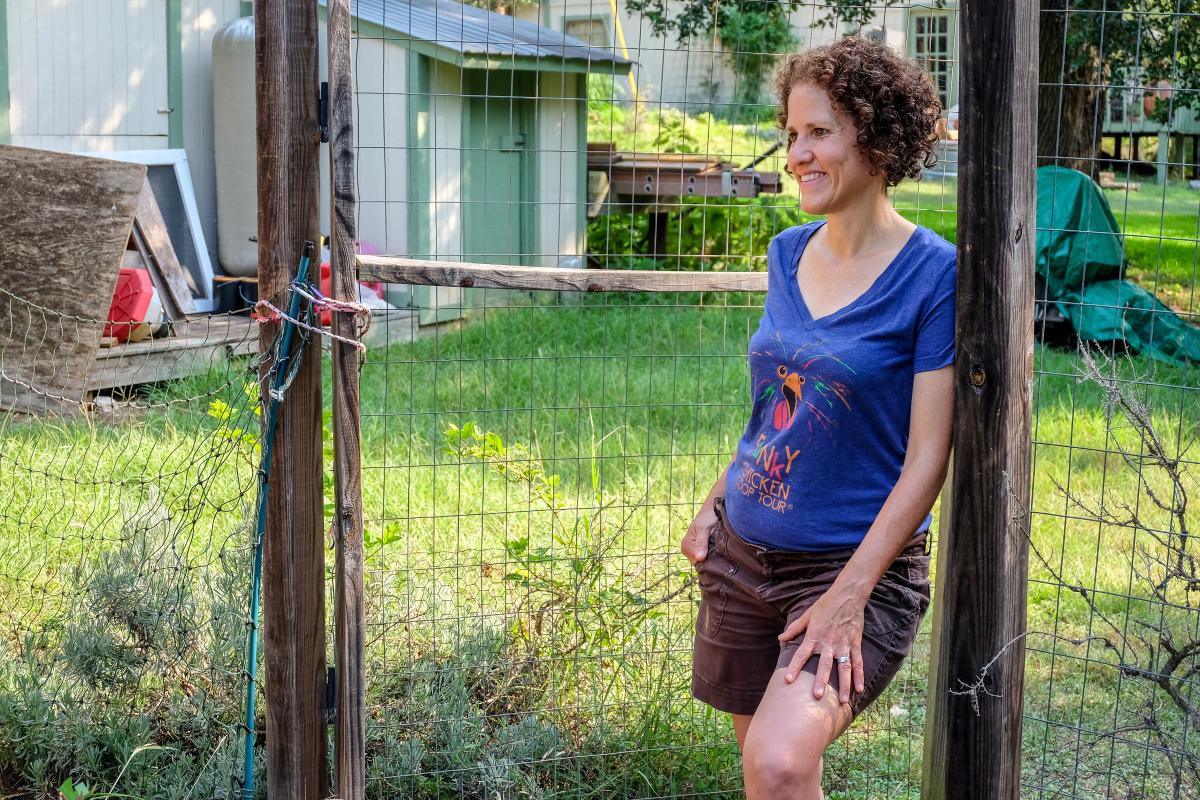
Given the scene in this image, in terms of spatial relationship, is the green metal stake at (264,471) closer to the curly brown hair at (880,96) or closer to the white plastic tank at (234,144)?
the curly brown hair at (880,96)

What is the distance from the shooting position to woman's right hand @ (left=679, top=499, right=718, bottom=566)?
2.75 meters

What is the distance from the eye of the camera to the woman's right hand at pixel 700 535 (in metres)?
2.75

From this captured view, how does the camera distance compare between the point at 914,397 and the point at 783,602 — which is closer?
the point at 914,397

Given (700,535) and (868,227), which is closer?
(868,227)

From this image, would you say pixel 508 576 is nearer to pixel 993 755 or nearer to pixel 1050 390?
pixel 993 755

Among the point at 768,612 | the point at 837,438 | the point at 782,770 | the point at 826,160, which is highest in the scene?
the point at 826,160

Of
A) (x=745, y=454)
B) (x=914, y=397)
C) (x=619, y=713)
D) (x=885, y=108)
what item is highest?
(x=885, y=108)

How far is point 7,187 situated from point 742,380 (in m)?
4.73

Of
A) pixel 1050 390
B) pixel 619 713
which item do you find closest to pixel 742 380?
pixel 1050 390

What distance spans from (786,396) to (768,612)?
1.54 ft

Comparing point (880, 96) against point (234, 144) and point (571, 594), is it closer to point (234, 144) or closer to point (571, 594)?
point (571, 594)

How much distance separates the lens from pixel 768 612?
2553 mm

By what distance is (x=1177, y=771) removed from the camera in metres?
2.56

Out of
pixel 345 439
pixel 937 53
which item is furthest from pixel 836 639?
pixel 937 53
